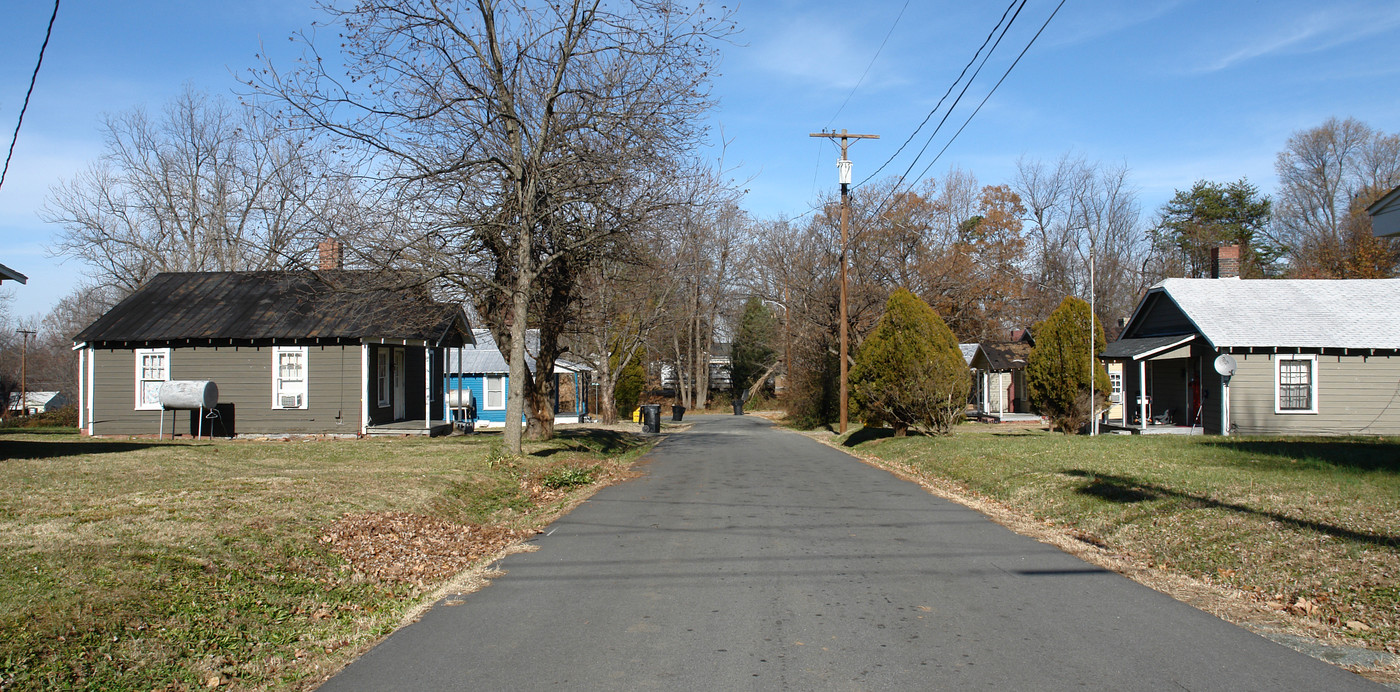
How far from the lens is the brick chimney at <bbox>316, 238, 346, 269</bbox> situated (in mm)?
15523

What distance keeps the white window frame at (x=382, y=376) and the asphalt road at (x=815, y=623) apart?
589 inches

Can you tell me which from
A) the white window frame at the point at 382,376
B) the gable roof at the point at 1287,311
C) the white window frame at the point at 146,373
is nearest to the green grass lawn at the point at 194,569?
the white window frame at the point at 382,376

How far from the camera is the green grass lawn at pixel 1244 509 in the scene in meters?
6.60

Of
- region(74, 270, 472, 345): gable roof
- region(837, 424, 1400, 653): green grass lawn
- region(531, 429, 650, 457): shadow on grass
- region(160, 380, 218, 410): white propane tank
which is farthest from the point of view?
region(74, 270, 472, 345): gable roof

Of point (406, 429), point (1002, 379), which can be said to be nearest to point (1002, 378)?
point (1002, 379)

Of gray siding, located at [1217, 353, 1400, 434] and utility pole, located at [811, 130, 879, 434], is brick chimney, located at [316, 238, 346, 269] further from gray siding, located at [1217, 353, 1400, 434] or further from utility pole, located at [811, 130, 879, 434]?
gray siding, located at [1217, 353, 1400, 434]

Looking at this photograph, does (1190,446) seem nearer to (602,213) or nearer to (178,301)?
(602,213)

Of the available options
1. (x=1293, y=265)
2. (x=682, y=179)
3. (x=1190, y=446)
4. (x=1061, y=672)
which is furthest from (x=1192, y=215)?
(x=1061, y=672)

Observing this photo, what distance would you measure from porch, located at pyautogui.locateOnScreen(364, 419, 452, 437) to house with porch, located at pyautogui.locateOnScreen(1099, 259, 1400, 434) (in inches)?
741

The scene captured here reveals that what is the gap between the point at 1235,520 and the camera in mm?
8547

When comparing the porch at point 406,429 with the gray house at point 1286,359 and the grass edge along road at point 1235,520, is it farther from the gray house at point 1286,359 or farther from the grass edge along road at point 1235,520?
the gray house at point 1286,359

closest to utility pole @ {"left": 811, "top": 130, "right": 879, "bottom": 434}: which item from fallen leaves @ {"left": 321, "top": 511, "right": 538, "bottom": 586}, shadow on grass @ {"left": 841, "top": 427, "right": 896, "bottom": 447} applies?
shadow on grass @ {"left": 841, "top": 427, "right": 896, "bottom": 447}

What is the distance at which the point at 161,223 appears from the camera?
38.7 m

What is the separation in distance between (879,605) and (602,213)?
448 inches
